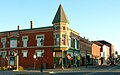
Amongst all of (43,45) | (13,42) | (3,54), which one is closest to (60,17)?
(43,45)

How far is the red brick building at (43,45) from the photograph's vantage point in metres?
62.8

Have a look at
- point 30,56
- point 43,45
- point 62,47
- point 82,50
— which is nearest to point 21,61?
point 30,56

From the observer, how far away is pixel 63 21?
6288 centimetres

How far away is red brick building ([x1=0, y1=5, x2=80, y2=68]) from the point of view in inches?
2472

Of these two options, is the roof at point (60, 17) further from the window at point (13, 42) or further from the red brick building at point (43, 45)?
the window at point (13, 42)

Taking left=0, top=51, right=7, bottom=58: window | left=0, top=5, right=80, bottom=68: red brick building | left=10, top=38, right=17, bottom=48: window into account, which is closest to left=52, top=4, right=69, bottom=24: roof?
left=0, top=5, right=80, bottom=68: red brick building

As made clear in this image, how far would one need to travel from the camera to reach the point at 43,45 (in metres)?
64.6

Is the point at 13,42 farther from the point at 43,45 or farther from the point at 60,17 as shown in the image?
the point at 60,17

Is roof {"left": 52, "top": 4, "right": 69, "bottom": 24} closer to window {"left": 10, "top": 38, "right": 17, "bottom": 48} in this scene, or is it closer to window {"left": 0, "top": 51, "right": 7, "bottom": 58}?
window {"left": 10, "top": 38, "right": 17, "bottom": 48}

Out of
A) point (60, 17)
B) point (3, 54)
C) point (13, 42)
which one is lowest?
point (3, 54)

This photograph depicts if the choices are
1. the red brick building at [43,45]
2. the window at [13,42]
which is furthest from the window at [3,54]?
the window at [13,42]

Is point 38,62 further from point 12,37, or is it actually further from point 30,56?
point 12,37

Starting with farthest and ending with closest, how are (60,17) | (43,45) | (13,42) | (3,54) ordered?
1. (3,54)
2. (13,42)
3. (43,45)
4. (60,17)

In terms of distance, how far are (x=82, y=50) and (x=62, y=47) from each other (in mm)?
21328
